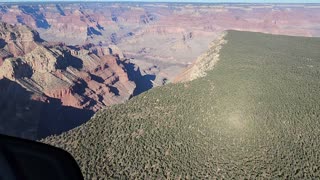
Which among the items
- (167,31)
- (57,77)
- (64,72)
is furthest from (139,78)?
(167,31)

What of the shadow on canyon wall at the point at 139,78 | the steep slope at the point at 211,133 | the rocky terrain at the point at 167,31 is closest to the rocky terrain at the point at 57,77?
the shadow on canyon wall at the point at 139,78

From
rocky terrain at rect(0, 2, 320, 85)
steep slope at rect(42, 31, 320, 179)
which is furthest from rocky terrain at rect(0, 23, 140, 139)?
rocky terrain at rect(0, 2, 320, 85)

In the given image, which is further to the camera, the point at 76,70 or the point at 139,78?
the point at 139,78

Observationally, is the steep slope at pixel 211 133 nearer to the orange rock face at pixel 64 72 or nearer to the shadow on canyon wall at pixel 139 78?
the orange rock face at pixel 64 72

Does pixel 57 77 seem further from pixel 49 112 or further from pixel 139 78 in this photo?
pixel 139 78

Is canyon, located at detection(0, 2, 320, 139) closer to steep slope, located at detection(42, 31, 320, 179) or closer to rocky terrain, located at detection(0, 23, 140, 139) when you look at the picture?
rocky terrain, located at detection(0, 23, 140, 139)

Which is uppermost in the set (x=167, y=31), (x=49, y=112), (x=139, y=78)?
(x=49, y=112)
